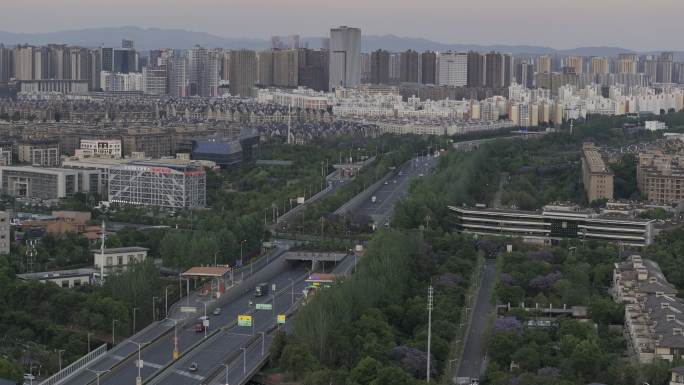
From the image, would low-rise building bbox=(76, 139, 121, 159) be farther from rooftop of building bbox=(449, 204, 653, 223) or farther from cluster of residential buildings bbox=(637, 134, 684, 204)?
rooftop of building bbox=(449, 204, 653, 223)

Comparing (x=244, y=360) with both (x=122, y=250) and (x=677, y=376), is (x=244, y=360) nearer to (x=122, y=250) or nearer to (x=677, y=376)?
(x=677, y=376)

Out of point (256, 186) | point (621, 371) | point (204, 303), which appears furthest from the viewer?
point (256, 186)

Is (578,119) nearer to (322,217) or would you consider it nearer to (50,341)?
(322,217)

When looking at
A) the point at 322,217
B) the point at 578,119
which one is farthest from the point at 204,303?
the point at 578,119

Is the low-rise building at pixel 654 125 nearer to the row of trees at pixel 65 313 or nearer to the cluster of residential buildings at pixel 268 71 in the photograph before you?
the cluster of residential buildings at pixel 268 71

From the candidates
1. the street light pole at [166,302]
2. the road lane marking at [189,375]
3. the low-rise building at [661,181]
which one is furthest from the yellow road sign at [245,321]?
the low-rise building at [661,181]
